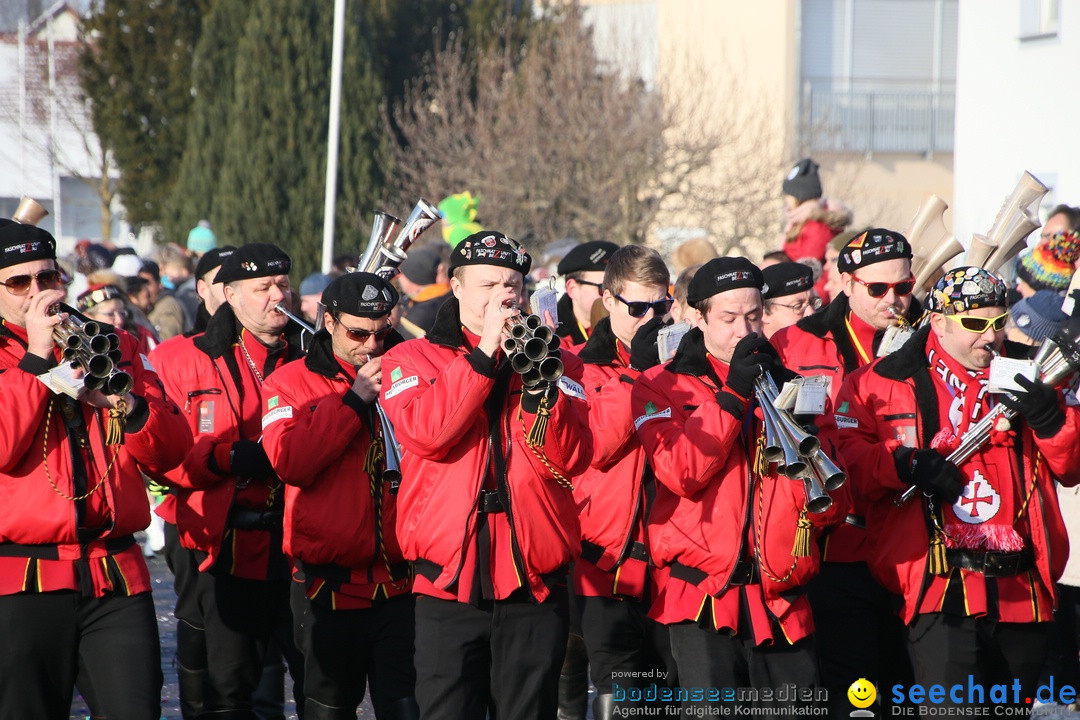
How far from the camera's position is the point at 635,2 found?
28.0 meters

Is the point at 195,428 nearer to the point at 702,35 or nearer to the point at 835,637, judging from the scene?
the point at 835,637

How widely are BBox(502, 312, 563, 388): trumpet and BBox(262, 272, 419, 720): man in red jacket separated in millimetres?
1140

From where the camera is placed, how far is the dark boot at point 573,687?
23.4 feet

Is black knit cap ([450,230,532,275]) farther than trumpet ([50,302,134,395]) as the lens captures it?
Yes

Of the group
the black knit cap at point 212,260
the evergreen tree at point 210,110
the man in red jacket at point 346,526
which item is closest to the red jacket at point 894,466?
the man in red jacket at point 346,526

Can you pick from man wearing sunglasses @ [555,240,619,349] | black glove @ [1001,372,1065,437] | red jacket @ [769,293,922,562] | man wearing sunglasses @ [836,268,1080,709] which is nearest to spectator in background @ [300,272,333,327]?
man wearing sunglasses @ [555,240,619,349]

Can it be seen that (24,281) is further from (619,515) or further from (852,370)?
(852,370)

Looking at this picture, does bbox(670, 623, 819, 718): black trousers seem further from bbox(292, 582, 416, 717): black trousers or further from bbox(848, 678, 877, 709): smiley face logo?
bbox(292, 582, 416, 717): black trousers

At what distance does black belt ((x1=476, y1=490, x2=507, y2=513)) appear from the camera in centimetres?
492

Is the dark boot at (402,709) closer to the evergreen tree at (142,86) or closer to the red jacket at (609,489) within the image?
the red jacket at (609,489)

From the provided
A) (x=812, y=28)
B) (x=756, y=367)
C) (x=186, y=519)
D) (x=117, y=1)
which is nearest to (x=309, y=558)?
(x=186, y=519)

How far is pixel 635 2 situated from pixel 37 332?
24.5 m

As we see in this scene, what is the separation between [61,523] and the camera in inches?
196

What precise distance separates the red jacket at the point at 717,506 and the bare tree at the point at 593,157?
14307mm
